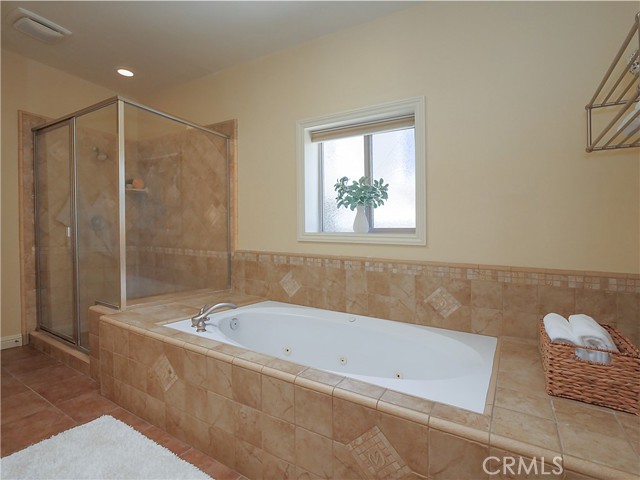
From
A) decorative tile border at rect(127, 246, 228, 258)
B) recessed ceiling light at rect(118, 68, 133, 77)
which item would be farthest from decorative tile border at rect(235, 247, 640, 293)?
recessed ceiling light at rect(118, 68, 133, 77)

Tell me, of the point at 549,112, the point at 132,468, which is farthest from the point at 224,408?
the point at 549,112

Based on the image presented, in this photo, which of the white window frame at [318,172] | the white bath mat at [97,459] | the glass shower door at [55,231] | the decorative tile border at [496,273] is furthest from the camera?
the glass shower door at [55,231]

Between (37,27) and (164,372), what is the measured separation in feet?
8.40

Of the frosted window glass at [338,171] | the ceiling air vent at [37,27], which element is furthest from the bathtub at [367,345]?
the ceiling air vent at [37,27]

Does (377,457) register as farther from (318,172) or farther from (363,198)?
(318,172)

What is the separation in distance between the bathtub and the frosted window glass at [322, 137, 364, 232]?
0.74 metres

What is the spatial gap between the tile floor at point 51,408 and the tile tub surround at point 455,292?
47.5 inches

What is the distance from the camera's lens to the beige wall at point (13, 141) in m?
2.75

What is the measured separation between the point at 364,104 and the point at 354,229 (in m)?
0.88

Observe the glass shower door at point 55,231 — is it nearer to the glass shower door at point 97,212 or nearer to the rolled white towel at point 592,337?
the glass shower door at point 97,212

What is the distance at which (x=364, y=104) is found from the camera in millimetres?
2246

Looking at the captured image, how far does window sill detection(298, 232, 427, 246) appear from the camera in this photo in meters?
2.09

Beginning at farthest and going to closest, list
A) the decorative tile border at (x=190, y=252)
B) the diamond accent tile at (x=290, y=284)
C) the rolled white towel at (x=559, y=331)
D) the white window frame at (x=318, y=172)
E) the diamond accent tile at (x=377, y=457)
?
the decorative tile border at (x=190, y=252) < the diamond accent tile at (x=290, y=284) < the white window frame at (x=318, y=172) < the rolled white towel at (x=559, y=331) < the diamond accent tile at (x=377, y=457)

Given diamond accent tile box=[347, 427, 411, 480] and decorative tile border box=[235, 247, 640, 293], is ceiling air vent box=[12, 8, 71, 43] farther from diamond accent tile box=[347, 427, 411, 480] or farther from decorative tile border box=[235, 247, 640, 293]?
diamond accent tile box=[347, 427, 411, 480]
